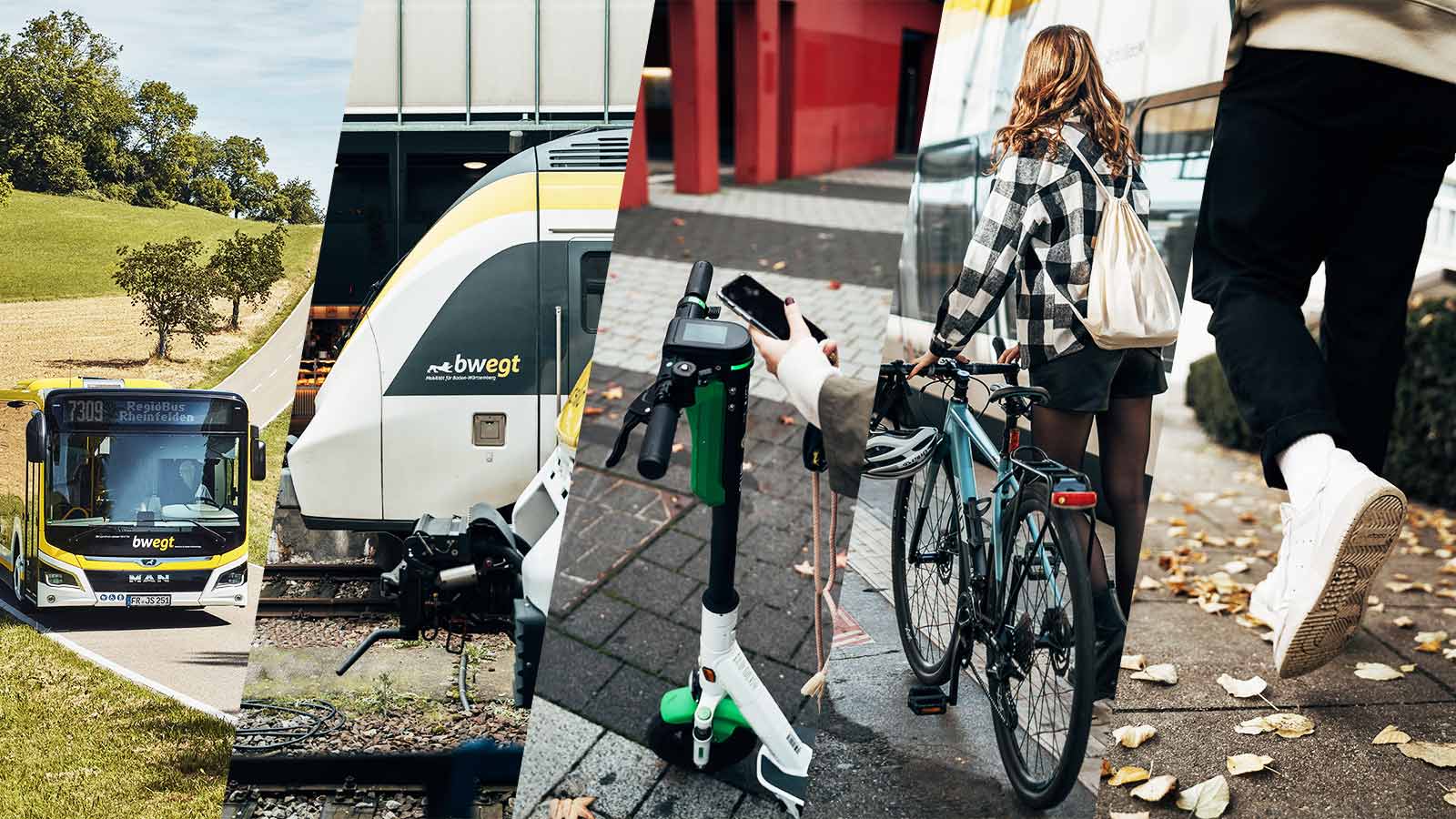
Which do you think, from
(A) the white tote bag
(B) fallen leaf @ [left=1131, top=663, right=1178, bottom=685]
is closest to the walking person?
(A) the white tote bag

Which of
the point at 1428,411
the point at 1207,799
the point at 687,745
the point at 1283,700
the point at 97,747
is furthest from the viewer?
the point at 1428,411

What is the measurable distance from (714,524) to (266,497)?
85 centimetres

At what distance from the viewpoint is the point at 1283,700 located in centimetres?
279

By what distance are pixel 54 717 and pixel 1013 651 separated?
6.05ft

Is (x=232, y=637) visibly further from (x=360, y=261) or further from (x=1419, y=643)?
(x=1419, y=643)

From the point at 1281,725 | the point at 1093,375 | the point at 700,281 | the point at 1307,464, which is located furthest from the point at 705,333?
the point at 1281,725

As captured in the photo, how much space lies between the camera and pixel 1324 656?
1.85 meters

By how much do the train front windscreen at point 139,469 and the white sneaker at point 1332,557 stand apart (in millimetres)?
1882

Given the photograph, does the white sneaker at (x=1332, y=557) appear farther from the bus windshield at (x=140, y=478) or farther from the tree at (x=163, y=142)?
the tree at (x=163, y=142)

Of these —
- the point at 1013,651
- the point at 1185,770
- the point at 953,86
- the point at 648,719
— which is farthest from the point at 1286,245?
the point at 648,719

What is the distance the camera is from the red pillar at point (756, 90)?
183 cm

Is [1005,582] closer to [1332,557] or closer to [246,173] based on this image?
[1332,557]

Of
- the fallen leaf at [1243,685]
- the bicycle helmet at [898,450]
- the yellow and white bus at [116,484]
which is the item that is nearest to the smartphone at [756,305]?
the bicycle helmet at [898,450]

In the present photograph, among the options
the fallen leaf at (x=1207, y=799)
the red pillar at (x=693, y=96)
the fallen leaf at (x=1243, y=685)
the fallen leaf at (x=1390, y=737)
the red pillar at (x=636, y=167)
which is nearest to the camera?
the red pillar at (x=636, y=167)
